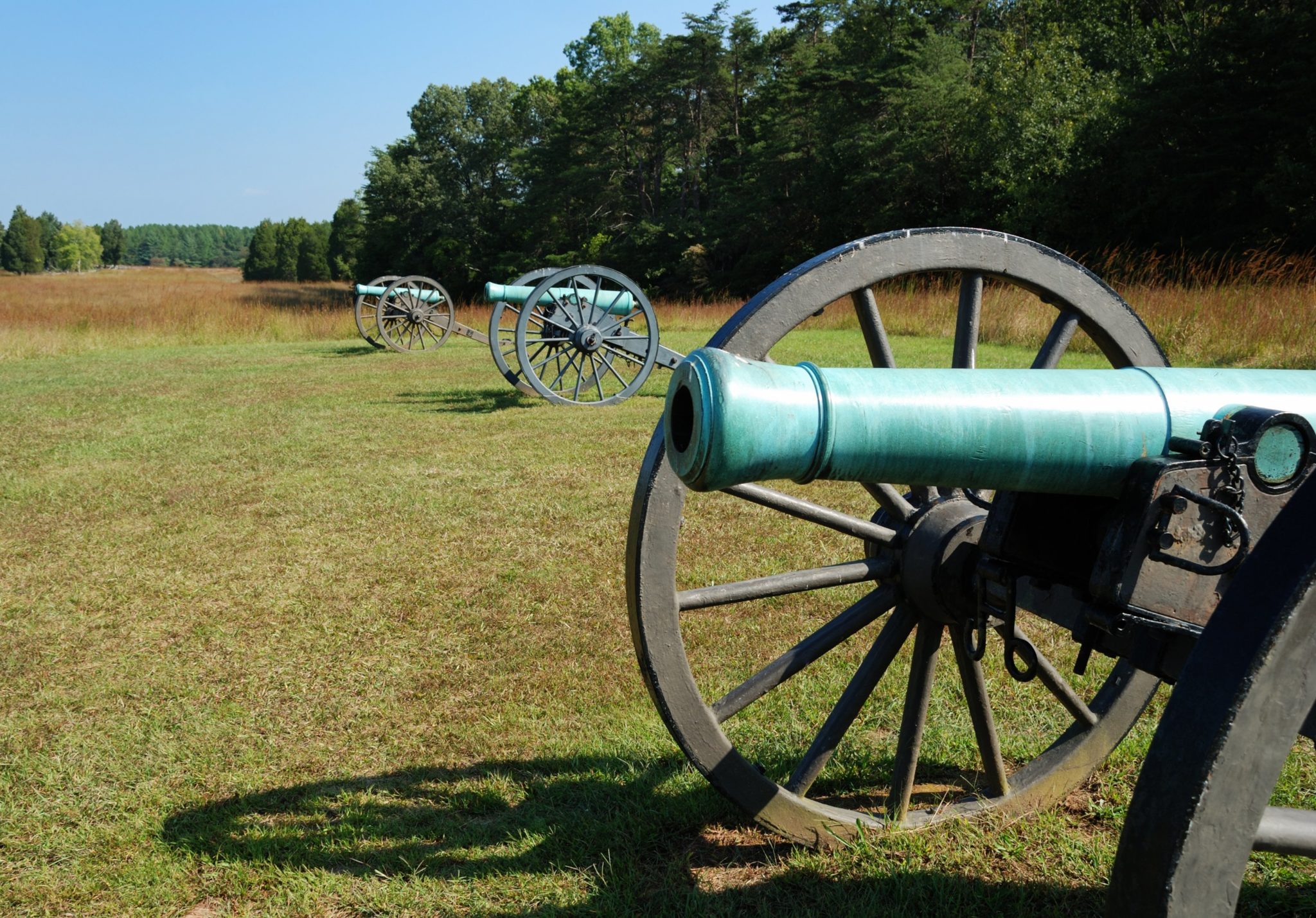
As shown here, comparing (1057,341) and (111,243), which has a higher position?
(111,243)

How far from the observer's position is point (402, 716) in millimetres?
3201

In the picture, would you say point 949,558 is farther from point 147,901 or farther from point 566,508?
point 566,508

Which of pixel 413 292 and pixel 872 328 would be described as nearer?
pixel 872 328

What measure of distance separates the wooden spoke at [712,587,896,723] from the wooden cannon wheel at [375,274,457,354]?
560 inches

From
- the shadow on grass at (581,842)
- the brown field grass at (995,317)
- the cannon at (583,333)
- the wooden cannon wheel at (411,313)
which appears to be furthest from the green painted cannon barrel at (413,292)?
the shadow on grass at (581,842)

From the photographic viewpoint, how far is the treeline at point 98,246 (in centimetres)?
9125

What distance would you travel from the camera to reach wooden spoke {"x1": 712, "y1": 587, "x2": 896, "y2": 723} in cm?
217

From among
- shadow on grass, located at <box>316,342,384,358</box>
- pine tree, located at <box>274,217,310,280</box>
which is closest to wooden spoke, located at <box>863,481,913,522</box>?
shadow on grass, located at <box>316,342,384,358</box>

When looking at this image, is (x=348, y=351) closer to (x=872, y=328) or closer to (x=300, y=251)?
(x=872, y=328)

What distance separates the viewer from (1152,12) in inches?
1100

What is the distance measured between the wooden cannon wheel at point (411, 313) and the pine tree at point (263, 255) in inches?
2905

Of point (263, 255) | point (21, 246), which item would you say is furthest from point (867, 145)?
point (21, 246)

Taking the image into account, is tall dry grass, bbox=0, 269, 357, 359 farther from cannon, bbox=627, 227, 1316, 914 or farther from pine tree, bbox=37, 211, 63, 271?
pine tree, bbox=37, 211, 63, 271

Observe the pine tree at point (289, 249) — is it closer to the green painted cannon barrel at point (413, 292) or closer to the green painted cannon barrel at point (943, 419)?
the green painted cannon barrel at point (413, 292)
